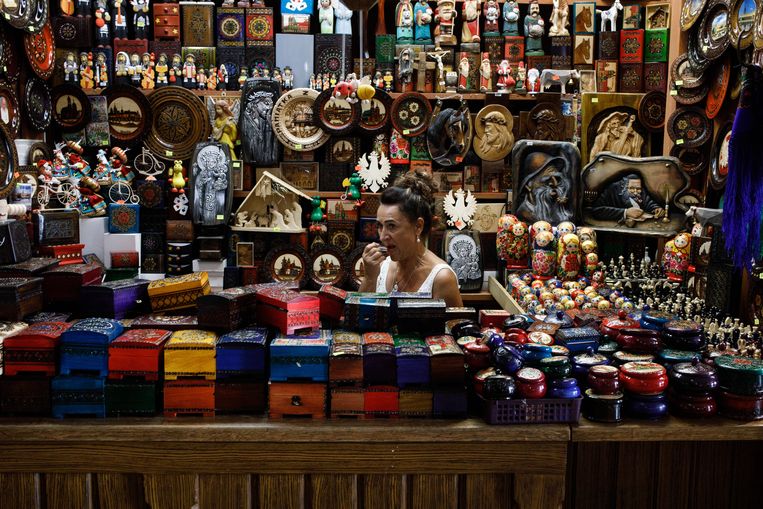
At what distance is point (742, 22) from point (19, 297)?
143 inches

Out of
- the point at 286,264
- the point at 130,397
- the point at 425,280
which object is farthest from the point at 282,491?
the point at 286,264

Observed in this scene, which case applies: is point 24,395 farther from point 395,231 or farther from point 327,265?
point 327,265

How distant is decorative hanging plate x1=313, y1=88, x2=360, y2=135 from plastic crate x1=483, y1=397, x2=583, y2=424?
3.51 m

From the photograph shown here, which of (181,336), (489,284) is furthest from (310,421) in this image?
(489,284)

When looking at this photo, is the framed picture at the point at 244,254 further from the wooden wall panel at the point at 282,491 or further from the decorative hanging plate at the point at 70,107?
the wooden wall panel at the point at 282,491

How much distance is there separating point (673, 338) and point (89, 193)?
392cm

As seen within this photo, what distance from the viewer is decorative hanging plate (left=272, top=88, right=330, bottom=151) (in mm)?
4887

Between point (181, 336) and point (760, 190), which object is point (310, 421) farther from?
point (760, 190)

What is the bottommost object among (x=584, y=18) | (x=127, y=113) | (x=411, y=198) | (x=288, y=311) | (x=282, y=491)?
(x=282, y=491)

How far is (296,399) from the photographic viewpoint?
1.68m

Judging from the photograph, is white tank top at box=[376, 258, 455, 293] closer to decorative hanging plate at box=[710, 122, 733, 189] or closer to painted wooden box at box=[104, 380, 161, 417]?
painted wooden box at box=[104, 380, 161, 417]

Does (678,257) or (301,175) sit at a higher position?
(301,175)

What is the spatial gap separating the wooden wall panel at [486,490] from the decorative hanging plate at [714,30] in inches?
126

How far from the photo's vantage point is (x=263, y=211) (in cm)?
491
